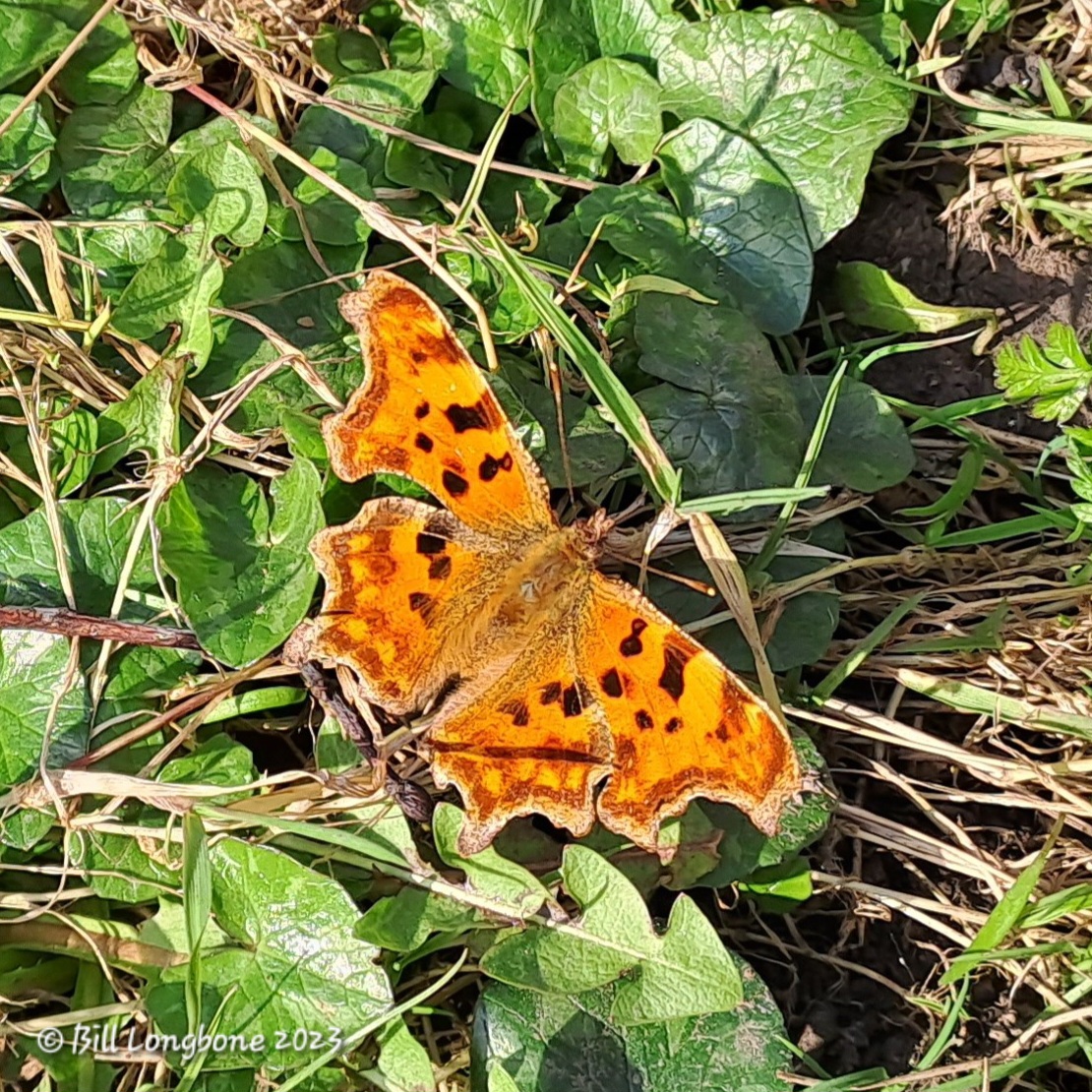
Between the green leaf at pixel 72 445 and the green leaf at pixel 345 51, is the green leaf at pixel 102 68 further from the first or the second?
the green leaf at pixel 72 445

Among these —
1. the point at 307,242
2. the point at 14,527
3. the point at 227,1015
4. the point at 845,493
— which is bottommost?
the point at 227,1015

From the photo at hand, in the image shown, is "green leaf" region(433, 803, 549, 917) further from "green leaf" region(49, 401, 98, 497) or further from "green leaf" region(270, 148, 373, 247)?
"green leaf" region(270, 148, 373, 247)

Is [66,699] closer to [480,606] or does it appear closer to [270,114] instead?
[480,606]

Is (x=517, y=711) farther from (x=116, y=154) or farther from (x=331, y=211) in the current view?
(x=116, y=154)

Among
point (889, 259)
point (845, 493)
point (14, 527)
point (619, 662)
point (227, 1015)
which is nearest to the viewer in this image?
point (619, 662)

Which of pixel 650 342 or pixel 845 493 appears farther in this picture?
pixel 845 493

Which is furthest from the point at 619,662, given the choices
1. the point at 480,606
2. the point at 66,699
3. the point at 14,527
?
the point at 14,527
